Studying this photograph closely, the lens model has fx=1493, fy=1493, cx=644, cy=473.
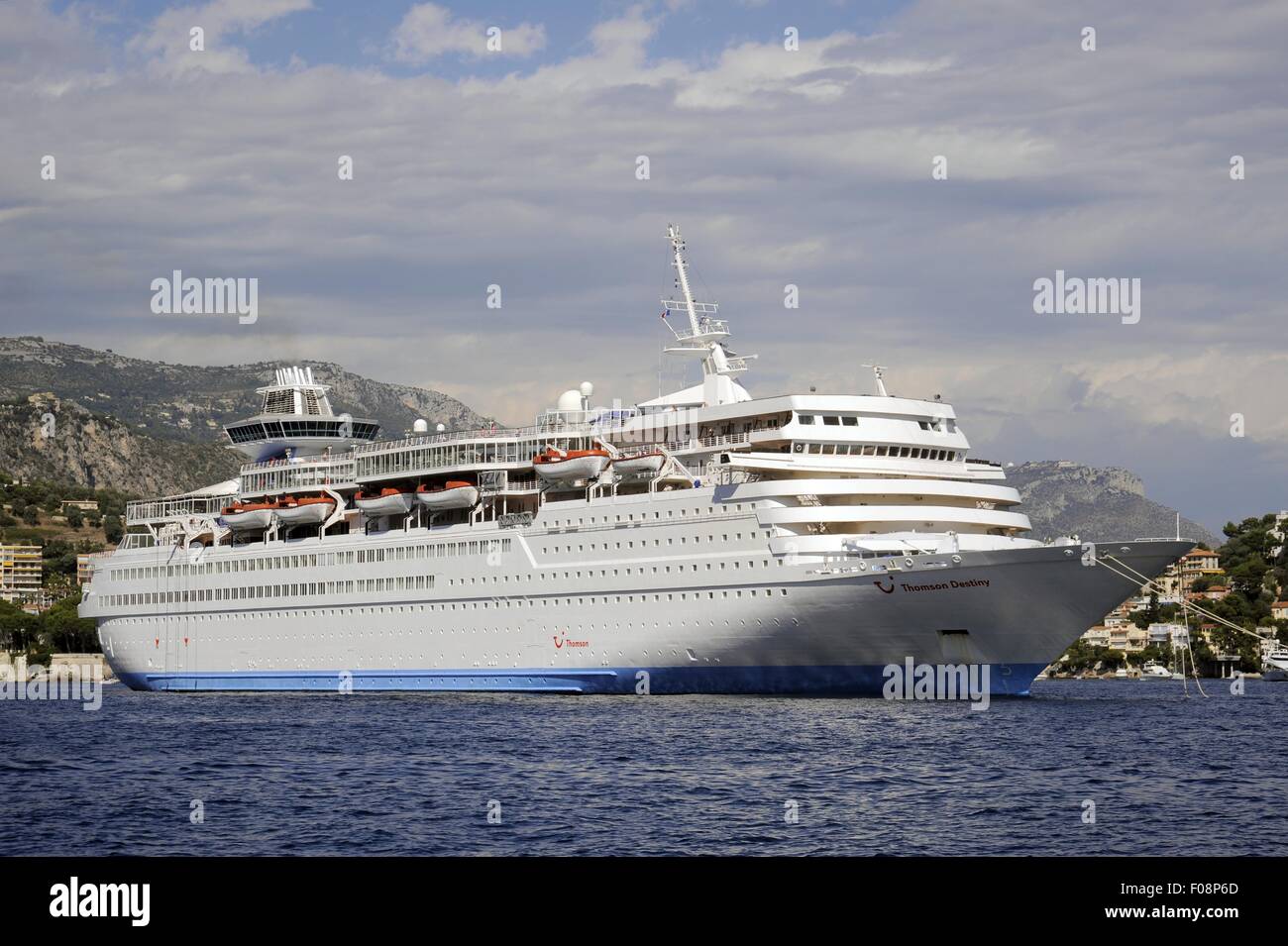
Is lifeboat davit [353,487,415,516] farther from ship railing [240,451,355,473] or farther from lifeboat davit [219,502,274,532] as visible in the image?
lifeboat davit [219,502,274,532]

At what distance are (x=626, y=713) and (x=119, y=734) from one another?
577 inches

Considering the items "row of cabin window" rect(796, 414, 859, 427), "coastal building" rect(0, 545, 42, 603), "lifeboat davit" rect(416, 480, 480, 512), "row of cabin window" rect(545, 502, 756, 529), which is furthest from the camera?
"coastal building" rect(0, 545, 42, 603)

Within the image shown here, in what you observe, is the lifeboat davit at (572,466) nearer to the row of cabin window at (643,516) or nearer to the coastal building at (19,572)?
the row of cabin window at (643,516)

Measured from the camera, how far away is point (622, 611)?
164 feet

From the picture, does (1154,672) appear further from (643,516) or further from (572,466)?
(643,516)

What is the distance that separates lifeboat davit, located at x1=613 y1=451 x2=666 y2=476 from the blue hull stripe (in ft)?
22.4

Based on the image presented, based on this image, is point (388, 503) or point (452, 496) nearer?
point (452, 496)

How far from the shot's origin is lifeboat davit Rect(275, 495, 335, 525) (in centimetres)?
6347
